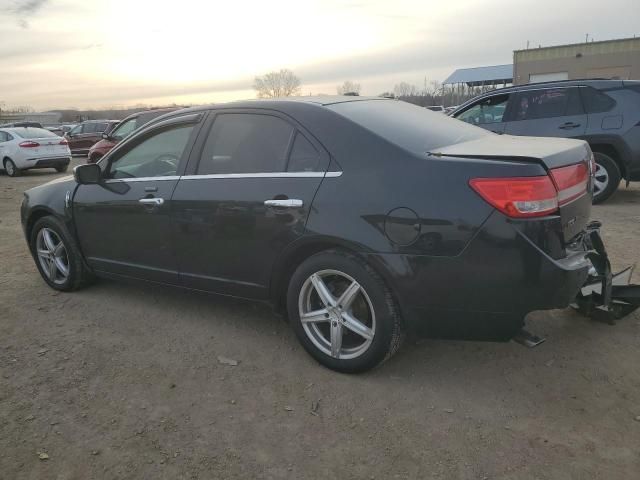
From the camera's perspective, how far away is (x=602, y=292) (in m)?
3.40

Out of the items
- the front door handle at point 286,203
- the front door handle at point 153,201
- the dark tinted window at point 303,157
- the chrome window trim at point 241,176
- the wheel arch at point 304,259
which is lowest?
the wheel arch at point 304,259

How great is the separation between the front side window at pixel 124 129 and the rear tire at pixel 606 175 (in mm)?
10746

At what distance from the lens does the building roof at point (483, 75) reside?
59.5 m

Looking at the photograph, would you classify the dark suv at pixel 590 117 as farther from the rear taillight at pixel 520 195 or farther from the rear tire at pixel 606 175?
the rear taillight at pixel 520 195

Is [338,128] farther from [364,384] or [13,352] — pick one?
[13,352]

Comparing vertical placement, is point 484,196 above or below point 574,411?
above

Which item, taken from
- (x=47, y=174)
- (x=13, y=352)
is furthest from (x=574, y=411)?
(x=47, y=174)

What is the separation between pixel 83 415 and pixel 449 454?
1.91m

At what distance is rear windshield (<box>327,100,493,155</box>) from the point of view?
3009 millimetres

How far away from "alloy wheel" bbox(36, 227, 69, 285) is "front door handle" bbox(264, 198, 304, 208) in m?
2.42

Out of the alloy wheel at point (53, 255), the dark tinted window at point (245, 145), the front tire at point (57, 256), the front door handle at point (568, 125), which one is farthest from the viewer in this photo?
the front door handle at point (568, 125)

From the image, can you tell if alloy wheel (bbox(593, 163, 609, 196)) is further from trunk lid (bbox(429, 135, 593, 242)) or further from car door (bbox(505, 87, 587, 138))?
trunk lid (bbox(429, 135, 593, 242))

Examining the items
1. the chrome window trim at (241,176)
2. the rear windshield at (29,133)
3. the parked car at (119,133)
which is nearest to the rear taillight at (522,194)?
the chrome window trim at (241,176)

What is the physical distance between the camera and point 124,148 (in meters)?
4.21
